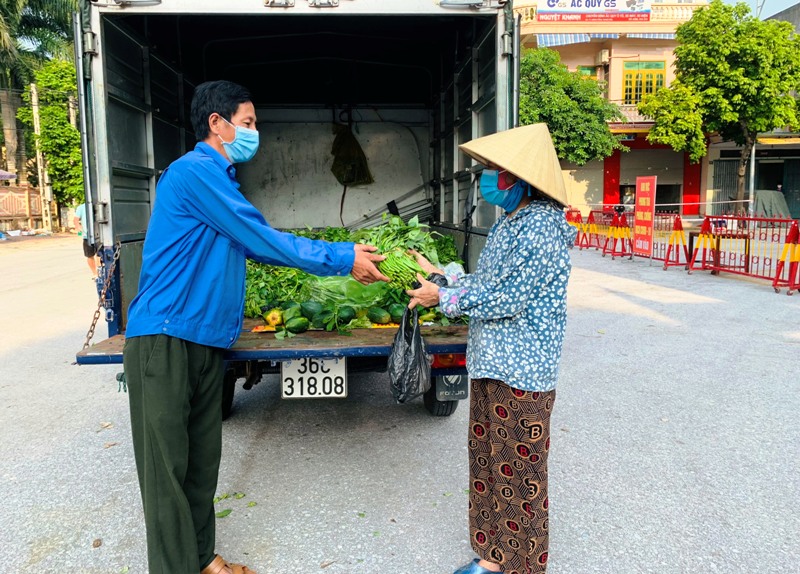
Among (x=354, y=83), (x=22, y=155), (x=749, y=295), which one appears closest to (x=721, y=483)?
(x=354, y=83)

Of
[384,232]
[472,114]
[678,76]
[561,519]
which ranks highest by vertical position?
[678,76]

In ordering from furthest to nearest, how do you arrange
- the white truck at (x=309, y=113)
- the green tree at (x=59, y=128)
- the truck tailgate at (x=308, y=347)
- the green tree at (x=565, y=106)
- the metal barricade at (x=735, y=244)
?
the green tree at (x=59, y=128) < the green tree at (x=565, y=106) < the metal barricade at (x=735, y=244) < the white truck at (x=309, y=113) < the truck tailgate at (x=308, y=347)

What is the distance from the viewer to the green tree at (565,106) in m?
26.8

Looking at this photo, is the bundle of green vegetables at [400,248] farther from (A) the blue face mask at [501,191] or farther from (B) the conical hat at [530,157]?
(B) the conical hat at [530,157]

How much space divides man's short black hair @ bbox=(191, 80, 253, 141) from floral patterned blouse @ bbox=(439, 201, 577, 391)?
1.23 m

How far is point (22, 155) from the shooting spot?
33875 mm

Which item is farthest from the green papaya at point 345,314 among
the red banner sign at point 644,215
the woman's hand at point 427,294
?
the red banner sign at point 644,215

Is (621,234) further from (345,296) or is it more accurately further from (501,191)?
(501,191)

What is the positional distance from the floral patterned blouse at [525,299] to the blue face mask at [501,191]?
0.08 metres

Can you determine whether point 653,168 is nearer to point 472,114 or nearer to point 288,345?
point 472,114

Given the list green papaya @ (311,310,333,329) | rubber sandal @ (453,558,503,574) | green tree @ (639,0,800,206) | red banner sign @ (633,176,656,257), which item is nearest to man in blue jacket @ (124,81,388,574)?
rubber sandal @ (453,558,503,574)

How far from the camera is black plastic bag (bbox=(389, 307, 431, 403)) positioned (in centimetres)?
304

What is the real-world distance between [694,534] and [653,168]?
3240cm

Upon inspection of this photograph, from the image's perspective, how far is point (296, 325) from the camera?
12.8ft
